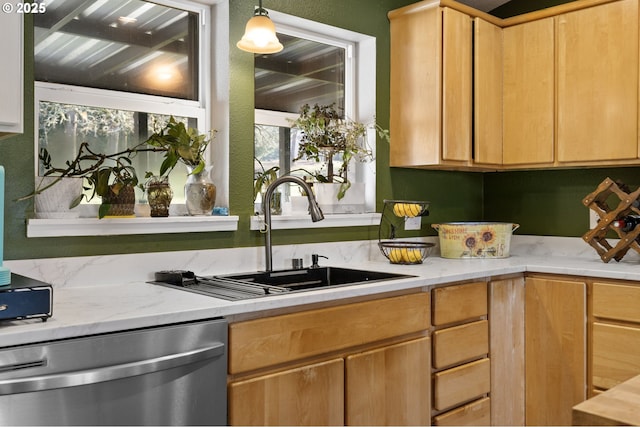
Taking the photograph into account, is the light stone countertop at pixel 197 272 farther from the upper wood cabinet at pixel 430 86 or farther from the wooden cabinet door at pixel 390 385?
the upper wood cabinet at pixel 430 86

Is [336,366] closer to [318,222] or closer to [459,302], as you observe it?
[459,302]

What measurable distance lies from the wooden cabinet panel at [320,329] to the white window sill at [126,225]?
0.69 meters

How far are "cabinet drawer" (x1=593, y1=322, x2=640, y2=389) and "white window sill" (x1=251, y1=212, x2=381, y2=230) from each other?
1151 mm

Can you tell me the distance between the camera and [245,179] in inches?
102

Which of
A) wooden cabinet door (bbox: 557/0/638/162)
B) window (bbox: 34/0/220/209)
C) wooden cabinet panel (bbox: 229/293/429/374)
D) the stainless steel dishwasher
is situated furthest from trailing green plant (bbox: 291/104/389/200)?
the stainless steel dishwasher

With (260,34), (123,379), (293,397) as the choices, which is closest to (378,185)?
(260,34)

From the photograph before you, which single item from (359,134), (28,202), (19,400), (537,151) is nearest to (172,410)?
(19,400)

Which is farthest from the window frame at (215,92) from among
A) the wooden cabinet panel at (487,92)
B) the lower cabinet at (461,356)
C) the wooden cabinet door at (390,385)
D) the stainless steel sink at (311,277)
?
the wooden cabinet panel at (487,92)

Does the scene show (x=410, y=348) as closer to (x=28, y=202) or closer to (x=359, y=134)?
(x=359, y=134)

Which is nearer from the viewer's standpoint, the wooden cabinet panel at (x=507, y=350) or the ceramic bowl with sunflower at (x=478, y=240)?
the wooden cabinet panel at (x=507, y=350)

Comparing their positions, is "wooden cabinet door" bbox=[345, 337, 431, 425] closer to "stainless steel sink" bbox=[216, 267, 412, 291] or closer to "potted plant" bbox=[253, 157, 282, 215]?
"stainless steel sink" bbox=[216, 267, 412, 291]

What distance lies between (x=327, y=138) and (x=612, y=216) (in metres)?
1.42

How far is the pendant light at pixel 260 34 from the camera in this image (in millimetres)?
2216

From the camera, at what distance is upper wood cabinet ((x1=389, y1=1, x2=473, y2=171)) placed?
299 cm
